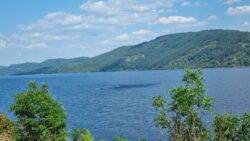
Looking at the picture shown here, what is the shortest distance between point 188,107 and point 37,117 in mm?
20627

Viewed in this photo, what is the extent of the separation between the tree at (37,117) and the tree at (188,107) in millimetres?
14798

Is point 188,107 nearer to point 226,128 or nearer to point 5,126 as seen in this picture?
point 226,128

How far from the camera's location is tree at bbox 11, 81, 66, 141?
5856 cm

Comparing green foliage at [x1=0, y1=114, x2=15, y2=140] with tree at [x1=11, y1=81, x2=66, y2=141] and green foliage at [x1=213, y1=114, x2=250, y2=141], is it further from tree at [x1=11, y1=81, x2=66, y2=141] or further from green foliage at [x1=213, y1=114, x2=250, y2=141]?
green foliage at [x1=213, y1=114, x2=250, y2=141]

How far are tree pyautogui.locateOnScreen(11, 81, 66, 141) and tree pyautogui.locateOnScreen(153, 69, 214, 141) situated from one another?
48.6 feet

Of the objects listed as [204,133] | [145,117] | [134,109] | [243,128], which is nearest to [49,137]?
[204,133]

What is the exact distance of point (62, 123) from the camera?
60.1 meters

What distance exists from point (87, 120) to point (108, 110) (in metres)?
26.2

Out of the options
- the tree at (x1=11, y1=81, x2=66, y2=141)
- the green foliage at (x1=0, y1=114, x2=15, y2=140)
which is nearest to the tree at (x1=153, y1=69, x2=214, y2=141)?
the tree at (x1=11, y1=81, x2=66, y2=141)

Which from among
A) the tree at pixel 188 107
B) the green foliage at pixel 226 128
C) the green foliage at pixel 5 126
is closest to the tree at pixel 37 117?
the tree at pixel 188 107

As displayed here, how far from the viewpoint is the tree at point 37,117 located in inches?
2306

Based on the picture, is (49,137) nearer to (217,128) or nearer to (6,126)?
(217,128)

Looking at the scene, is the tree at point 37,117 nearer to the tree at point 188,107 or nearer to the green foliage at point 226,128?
the tree at point 188,107

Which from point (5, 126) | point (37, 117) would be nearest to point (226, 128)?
point (37, 117)
